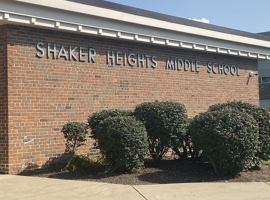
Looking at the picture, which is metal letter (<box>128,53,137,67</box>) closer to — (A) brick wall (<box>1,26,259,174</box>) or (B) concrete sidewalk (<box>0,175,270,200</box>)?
(A) brick wall (<box>1,26,259,174</box>)

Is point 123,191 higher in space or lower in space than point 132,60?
lower

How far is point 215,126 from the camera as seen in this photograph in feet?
24.0

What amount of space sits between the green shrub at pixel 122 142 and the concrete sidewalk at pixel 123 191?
0.92m

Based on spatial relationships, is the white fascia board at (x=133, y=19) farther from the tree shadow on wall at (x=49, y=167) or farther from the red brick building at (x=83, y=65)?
the tree shadow on wall at (x=49, y=167)

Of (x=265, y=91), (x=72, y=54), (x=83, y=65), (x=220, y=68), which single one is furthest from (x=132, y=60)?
(x=265, y=91)

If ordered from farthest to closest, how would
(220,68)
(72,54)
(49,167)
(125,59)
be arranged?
(220,68) < (125,59) < (72,54) < (49,167)

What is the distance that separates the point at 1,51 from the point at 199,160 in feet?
20.7

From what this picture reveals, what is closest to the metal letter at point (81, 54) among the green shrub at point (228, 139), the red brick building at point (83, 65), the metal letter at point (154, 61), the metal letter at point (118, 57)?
the red brick building at point (83, 65)

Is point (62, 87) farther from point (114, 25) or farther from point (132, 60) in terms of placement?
point (132, 60)

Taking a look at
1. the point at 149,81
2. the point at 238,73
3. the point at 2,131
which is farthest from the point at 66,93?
the point at 238,73

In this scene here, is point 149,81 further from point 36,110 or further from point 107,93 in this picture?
point 36,110

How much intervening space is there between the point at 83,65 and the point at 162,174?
13.5 feet

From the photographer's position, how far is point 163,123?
851cm

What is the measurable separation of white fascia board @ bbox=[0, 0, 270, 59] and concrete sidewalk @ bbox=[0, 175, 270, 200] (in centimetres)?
426
